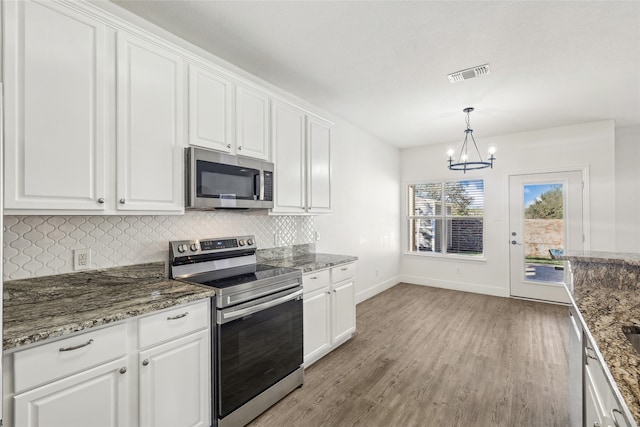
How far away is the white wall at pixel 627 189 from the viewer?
431 cm

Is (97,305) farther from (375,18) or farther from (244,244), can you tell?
(375,18)

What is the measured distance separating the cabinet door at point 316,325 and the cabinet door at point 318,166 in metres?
0.91

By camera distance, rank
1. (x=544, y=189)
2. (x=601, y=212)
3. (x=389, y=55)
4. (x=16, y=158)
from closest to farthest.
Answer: (x=16, y=158) < (x=389, y=55) < (x=601, y=212) < (x=544, y=189)

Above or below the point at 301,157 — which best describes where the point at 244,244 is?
below

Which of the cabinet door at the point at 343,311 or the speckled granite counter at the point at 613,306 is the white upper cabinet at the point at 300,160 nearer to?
the cabinet door at the point at 343,311

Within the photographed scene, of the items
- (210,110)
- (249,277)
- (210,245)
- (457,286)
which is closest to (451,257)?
(457,286)

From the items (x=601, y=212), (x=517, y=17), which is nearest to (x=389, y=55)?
(x=517, y=17)

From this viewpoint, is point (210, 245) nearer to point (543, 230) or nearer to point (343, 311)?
point (343, 311)

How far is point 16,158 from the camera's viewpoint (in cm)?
138

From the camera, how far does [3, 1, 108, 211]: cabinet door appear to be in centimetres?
138

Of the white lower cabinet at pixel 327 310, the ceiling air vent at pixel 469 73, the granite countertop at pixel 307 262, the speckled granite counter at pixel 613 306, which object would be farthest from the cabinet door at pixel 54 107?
the ceiling air vent at pixel 469 73

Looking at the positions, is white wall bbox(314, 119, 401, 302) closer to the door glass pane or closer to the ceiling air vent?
the ceiling air vent

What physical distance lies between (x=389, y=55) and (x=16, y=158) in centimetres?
258

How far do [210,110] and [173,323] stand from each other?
147cm
